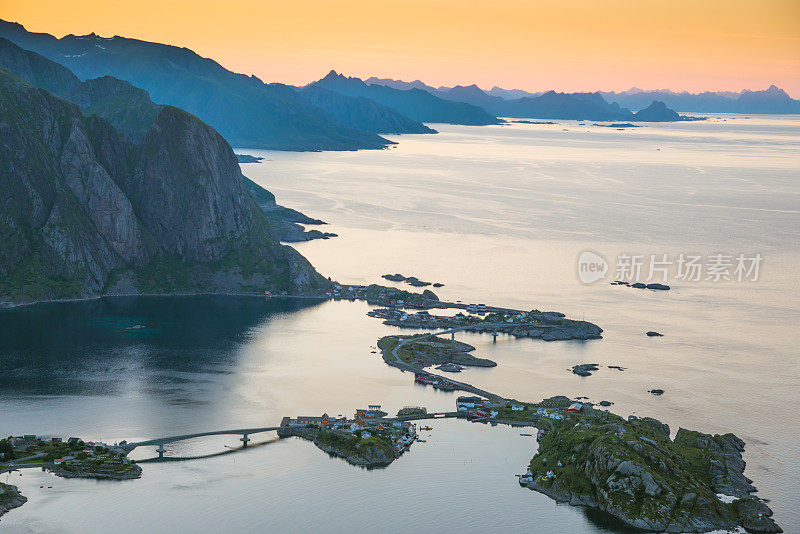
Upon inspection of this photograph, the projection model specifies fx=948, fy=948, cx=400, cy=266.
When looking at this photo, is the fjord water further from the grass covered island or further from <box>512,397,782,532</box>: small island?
the grass covered island

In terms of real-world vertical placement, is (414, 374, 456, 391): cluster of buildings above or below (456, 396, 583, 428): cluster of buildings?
below

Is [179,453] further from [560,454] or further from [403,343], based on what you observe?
[403,343]

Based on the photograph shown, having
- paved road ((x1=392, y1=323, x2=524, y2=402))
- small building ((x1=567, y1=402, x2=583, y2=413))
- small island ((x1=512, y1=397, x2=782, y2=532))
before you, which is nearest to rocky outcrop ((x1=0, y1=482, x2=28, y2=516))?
small island ((x1=512, y1=397, x2=782, y2=532))

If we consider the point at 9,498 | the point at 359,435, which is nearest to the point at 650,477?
the point at 359,435

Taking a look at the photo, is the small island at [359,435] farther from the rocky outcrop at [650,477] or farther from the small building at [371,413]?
the rocky outcrop at [650,477]

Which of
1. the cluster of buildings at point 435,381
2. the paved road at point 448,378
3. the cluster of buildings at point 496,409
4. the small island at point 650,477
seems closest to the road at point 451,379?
the paved road at point 448,378

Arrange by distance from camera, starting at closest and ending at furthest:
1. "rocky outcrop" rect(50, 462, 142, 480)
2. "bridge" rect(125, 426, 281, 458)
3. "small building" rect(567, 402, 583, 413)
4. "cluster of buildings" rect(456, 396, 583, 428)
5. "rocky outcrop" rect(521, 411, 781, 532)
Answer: "rocky outcrop" rect(521, 411, 781, 532) → "rocky outcrop" rect(50, 462, 142, 480) → "bridge" rect(125, 426, 281, 458) → "cluster of buildings" rect(456, 396, 583, 428) → "small building" rect(567, 402, 583, 413)

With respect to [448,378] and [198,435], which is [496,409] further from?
[198,435]
